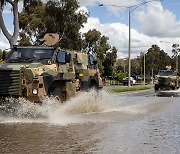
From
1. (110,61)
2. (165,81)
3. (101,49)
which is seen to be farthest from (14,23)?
(110,61)

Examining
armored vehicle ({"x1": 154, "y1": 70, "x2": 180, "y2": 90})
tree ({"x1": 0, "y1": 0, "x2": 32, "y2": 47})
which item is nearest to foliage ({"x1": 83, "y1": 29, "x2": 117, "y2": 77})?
armored vehicle ({"x1": 154, "y1": 70, "x2": 180, "y2": 90})

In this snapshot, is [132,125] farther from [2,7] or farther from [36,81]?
[2,7]

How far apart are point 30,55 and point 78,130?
4.40 m

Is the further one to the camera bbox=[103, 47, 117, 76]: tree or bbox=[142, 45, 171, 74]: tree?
bbox=[142, 45, 171, 74]: tree

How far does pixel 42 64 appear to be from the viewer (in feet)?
46.1

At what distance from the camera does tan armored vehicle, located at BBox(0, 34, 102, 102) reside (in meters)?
12.9

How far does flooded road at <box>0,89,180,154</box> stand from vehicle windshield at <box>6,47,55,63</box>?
1.59m

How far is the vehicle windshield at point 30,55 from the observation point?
14.8 meters

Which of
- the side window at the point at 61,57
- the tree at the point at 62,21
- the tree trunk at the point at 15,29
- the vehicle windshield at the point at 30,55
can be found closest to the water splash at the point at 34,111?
the side window at the point at 61,57

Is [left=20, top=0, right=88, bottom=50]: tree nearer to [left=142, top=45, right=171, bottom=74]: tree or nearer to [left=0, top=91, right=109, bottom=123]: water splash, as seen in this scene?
[left=0, top=91, right=109, bottom=123]: water splash

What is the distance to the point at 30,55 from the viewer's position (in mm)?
14961

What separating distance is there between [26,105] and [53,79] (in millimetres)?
1300

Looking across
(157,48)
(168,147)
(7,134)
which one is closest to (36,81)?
(7,134)

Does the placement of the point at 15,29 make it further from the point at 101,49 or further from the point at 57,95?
the point at 101,49
